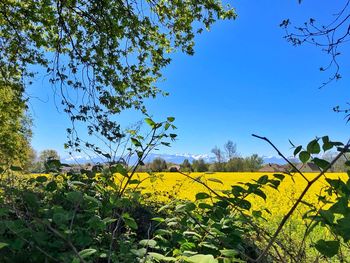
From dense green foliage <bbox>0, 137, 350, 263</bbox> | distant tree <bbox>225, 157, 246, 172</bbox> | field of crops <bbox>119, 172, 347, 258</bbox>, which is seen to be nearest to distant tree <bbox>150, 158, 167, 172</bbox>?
field of crops <bbox>119, 172, 347, 258</bbox>

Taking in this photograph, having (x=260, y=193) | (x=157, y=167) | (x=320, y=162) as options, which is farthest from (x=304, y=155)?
(x=157, y=167)

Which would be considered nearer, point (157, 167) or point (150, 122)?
point (150, 122)

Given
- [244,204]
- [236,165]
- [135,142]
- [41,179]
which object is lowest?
[244,204]

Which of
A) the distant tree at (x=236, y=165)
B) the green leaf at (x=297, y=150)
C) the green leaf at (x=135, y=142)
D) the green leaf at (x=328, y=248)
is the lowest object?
the green leaf at (x=328, y=248)

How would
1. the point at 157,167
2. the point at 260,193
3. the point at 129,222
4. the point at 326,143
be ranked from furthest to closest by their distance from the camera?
the point at 157,167 < the point at 260,193 < the point at 129,222 < the point at 326,143

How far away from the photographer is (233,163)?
3906cm

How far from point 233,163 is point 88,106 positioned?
107ft

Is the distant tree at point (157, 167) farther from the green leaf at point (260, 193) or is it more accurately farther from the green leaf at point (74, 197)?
the green leaf at point (74, 197)

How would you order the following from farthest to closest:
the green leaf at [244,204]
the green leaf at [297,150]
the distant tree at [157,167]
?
1. the distant tree at [157,167]
2. the green leaf at [244,204]
3. the green leaf at [297,150]

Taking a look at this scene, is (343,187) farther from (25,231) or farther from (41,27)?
(41,27)

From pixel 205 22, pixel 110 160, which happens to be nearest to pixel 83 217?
pixel 110 160

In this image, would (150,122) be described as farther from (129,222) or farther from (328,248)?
(328,248)

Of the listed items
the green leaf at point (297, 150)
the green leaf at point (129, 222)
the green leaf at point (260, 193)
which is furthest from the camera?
the green leaf at point (260, 193)

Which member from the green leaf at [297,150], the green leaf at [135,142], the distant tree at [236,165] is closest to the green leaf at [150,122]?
the green leaf at [135,142]
